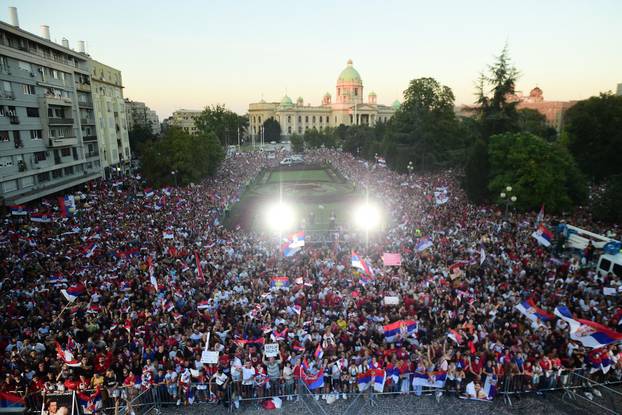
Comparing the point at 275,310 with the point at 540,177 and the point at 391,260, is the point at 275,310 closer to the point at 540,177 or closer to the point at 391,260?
the point at 391,260

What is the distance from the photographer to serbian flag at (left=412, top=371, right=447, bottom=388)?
10758mm

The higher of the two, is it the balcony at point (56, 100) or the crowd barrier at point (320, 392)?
the balcony at point (56, 100)

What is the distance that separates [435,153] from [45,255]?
42963 millimetres

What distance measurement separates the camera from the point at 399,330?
12250 mm

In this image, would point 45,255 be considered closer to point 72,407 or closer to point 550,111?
point 72,407

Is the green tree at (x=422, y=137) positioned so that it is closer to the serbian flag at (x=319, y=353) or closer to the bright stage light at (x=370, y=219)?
the bright stage light at (x=370, y=219)

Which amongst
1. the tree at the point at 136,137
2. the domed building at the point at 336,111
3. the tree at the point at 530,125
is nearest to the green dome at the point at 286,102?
the domed building at the point at 336,111

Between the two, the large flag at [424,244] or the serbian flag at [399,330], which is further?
the large flag at [424,244]

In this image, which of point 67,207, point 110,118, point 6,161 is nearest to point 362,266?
point 67,207

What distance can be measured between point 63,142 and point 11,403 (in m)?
35.6

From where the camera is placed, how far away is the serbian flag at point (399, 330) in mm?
12172

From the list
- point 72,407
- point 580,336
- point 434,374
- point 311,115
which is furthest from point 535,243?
point 311,115

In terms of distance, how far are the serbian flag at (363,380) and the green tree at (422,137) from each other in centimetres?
4158

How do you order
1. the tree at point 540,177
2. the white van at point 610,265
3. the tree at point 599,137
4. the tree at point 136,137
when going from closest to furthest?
1. the white van at point 610,265
2. the tree at point 540,177
3. the tree at point 599,137
4. the tree at point 136,137
